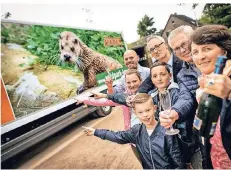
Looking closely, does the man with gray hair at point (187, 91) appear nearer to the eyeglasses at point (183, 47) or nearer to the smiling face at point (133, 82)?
the eyeglasses at point (183, 47)

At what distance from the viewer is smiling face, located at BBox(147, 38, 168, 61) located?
2.29 m

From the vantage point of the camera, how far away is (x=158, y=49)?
7.58 ft

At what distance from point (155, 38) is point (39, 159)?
9.04 ft

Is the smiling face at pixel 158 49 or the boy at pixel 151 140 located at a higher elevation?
the smiling face at pixel 158 49

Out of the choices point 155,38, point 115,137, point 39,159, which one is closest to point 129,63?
point 155,38

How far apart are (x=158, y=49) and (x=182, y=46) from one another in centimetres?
47

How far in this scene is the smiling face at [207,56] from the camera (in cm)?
121

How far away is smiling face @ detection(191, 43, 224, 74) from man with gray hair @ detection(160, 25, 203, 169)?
33cm

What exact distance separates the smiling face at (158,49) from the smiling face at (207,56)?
40.7 inches

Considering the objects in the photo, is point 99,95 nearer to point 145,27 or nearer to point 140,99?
point 140,99

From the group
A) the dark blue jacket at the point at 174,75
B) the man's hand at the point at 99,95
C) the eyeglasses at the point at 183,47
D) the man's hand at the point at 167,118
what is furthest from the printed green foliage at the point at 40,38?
the man's hand at the point at 167,118

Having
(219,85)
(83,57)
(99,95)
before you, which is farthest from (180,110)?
(83,57)

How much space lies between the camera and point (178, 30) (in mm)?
1868

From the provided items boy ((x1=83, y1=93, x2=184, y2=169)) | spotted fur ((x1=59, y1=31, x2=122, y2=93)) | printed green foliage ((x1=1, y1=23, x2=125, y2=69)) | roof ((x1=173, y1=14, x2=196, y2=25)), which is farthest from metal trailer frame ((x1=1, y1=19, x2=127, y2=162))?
roof ((x1=173, y1=14, x2=196, y2=25))
